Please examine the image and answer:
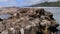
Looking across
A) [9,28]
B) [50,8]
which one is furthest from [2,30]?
[50,8]

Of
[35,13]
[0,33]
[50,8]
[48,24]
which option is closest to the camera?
[0,33]

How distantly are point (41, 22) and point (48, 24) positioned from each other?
0.51 m

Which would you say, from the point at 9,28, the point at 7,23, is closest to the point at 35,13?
the point at 7,23

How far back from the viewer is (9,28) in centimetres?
475

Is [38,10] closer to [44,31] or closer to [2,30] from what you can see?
[44,31]

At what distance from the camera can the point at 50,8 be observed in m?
9.27

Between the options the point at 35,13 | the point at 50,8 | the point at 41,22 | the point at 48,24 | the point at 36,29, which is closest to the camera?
the point at 36,29

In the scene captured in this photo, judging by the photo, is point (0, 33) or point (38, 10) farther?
point (38, 10)

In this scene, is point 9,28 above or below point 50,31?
above

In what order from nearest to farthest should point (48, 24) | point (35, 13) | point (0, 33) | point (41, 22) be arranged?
point (0, 33) → point (41, 22) → point (48, 24) → point (35, 13)

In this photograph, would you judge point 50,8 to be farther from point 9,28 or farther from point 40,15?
point 9,28

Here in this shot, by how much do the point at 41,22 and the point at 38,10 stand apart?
3.66 ft

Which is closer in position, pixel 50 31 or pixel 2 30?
pixel 2 30

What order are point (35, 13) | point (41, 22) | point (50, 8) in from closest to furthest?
point (41, 22)
point (35, 13)
point (50, 8)
